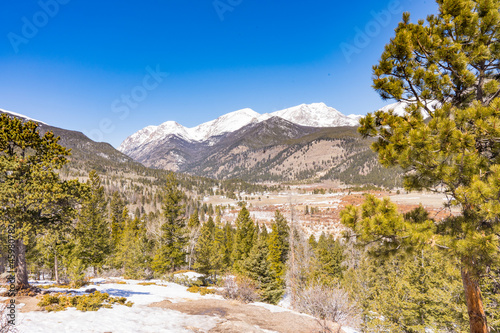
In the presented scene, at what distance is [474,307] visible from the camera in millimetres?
6137

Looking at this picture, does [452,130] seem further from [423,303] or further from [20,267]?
[423,303]

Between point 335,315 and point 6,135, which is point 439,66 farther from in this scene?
point 6,135

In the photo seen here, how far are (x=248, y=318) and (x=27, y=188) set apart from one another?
14156mm

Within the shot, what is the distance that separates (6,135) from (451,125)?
63.4ft

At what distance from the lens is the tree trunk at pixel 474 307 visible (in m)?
6.02

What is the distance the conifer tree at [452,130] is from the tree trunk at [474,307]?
21 millimetres

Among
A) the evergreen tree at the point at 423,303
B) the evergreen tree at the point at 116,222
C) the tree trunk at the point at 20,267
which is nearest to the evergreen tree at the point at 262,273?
the evergreen tree at the point at 423,303

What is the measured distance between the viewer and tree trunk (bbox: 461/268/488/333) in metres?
6.02

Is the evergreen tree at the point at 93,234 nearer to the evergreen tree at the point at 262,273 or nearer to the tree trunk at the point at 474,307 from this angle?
the evergreen tree at the point at 262,273

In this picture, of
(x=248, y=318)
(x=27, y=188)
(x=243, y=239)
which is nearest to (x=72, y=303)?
(x=27, y=188)

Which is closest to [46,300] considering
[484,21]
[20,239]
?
[20,239]

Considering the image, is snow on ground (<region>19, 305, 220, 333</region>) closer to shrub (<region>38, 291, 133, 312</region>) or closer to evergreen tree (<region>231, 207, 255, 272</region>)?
shrub (<region>38, 291, 133, 312</region>)

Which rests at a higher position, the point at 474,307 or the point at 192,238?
the point at 474,307

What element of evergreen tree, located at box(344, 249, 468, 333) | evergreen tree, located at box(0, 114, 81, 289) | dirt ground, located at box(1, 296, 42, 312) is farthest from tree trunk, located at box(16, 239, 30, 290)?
evergreen tree, located at box(344, 249, 468, 333)
